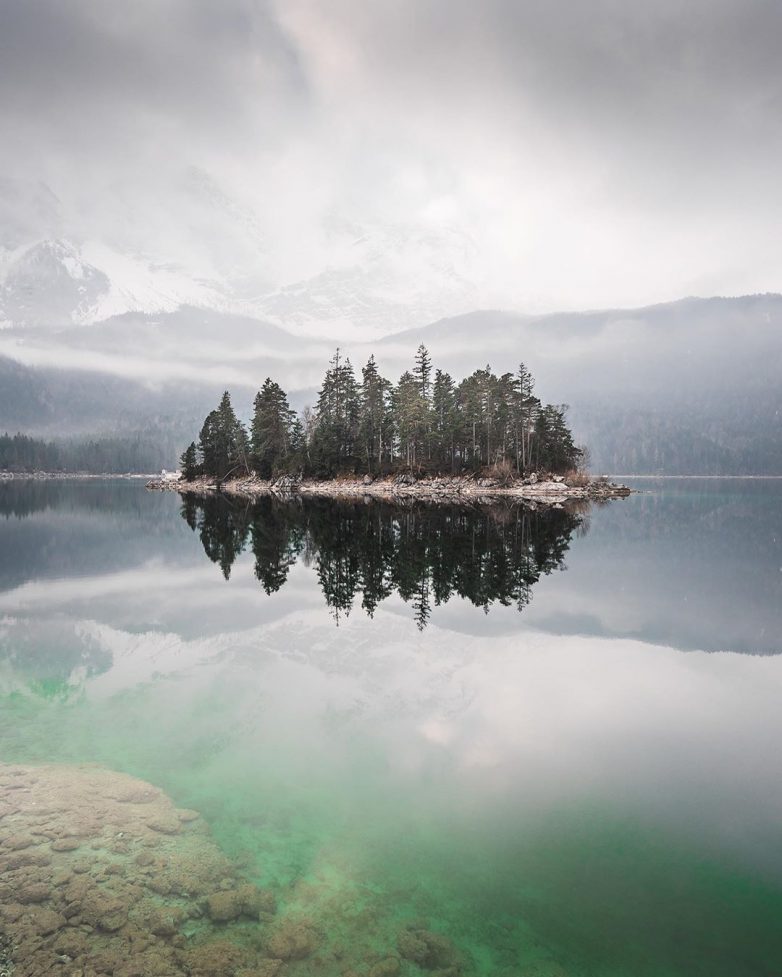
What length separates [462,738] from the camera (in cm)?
1180

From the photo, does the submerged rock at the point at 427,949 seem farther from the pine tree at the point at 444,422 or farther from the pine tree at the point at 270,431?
the pine tree at the point at 270,431

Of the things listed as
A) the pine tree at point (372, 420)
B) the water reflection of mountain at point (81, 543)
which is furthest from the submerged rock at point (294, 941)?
the pine tree at point (372, 420)

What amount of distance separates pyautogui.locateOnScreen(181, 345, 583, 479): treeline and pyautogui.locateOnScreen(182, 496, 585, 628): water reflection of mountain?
42.8 meters

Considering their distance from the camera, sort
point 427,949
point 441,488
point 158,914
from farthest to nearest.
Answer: point 441,488 < point 158,914 < point 427,949

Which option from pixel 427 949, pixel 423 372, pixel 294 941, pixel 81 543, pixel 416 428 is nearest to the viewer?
pixel 427 949

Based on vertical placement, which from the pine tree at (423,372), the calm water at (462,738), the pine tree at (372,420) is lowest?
the calm water at (462,738)

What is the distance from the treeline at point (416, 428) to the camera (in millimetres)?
105625

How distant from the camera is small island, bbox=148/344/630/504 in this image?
104688 mm

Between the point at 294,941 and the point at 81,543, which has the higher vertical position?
the point at 81,543

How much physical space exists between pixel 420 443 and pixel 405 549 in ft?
249

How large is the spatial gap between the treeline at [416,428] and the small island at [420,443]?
0.20m

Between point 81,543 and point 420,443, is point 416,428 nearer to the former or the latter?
point 420,443

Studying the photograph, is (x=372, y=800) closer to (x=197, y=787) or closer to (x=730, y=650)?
(x=197, y=787)

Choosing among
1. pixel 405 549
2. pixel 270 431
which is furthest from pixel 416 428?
pixel 405 549
